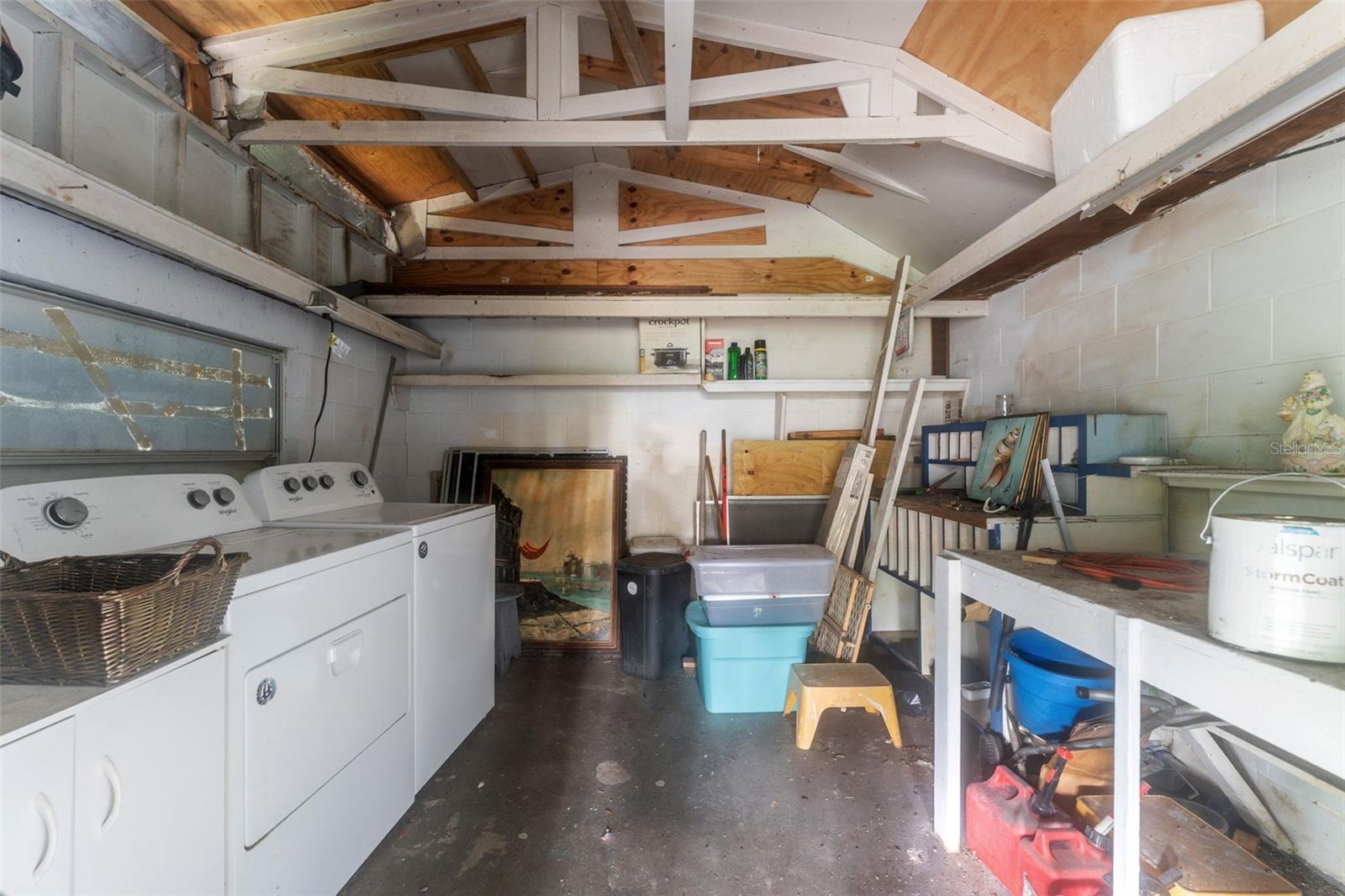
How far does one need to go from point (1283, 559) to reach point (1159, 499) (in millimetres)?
1306

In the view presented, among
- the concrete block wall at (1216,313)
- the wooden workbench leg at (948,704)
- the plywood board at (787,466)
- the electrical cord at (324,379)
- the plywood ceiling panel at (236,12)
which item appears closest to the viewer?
the concrete block wall at (1216,313)

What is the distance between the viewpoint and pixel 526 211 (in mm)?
3023

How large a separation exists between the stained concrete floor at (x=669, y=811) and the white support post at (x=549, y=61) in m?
2.35

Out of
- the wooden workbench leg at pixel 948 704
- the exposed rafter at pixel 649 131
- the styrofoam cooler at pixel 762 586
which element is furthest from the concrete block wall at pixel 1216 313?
the styrofoam cooler at pixel 762 586

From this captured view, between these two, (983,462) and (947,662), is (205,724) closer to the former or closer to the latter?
(947,662)

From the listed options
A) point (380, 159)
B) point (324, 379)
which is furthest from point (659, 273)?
point (324, 379)

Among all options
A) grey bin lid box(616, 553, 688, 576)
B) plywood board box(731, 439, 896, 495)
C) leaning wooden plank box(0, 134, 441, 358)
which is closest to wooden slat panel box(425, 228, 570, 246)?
leaning wooden plank box(0, 134, 441, 358)

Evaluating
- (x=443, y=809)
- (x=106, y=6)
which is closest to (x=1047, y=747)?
(x=443, y=809)

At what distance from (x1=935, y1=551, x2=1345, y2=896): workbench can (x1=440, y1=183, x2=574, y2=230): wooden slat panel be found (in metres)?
2.81

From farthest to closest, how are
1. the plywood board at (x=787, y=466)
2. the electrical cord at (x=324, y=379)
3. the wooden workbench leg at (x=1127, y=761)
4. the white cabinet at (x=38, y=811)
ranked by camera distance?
1. the plywood board at (x=787, y=466)
2. the electrical cord at (x=324, y=379)
3. the wooden workbench leg at (x=1127, y=761)
4. the white cabinet at (x=38, y=811)

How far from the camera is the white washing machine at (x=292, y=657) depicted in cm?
104

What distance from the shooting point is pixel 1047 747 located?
56.0 inches

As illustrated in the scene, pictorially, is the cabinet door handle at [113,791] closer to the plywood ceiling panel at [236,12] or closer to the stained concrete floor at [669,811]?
the stained concrete floor at [669,811]

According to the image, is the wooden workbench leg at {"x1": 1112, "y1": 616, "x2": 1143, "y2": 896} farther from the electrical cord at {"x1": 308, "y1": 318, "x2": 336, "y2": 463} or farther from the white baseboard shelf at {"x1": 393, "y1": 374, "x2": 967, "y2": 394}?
the electrical cord at {"x1": 308, "y1": 318, "x2": 336, "y2": 463}
